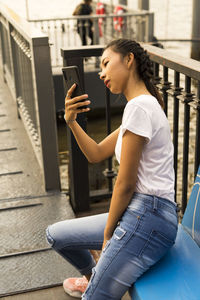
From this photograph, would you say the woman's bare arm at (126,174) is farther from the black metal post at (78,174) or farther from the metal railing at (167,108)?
the black metal post at (78,174)

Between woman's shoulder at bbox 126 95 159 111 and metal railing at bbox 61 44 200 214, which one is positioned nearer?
woman's shoulder at bbox 126 95 159 111

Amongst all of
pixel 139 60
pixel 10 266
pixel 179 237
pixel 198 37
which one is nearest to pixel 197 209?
pixel 179 237

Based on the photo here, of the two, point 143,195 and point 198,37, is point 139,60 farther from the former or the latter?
point 198,37

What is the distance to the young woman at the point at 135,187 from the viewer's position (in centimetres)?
187

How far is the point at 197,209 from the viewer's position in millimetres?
2193

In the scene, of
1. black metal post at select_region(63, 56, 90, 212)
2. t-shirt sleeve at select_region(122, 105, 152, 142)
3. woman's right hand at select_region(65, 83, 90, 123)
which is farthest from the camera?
black metal post at select_region(63, 56, 90, 212)

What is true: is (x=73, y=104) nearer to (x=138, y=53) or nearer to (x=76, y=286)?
(x=138, y=53)

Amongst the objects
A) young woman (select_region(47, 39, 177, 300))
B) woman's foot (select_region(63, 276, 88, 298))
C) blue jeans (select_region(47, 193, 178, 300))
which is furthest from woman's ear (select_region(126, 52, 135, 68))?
woman's foot (select_region(63, 276, 88, 298))

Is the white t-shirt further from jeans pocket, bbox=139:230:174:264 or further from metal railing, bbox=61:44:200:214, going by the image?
metal railing, bbox=61:44:200:214

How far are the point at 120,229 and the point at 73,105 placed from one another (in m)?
0.63

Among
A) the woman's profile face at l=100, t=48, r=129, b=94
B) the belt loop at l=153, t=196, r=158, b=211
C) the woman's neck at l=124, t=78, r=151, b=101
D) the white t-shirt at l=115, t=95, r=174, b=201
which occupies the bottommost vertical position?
the belt loop at l=153, t=196, r=158, b=211

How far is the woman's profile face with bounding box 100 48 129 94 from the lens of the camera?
198 cm

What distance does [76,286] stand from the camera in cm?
259

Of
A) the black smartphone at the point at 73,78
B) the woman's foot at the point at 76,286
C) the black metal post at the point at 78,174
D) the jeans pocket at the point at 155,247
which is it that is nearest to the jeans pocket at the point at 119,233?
the jeans pocket at the point at 155,247
